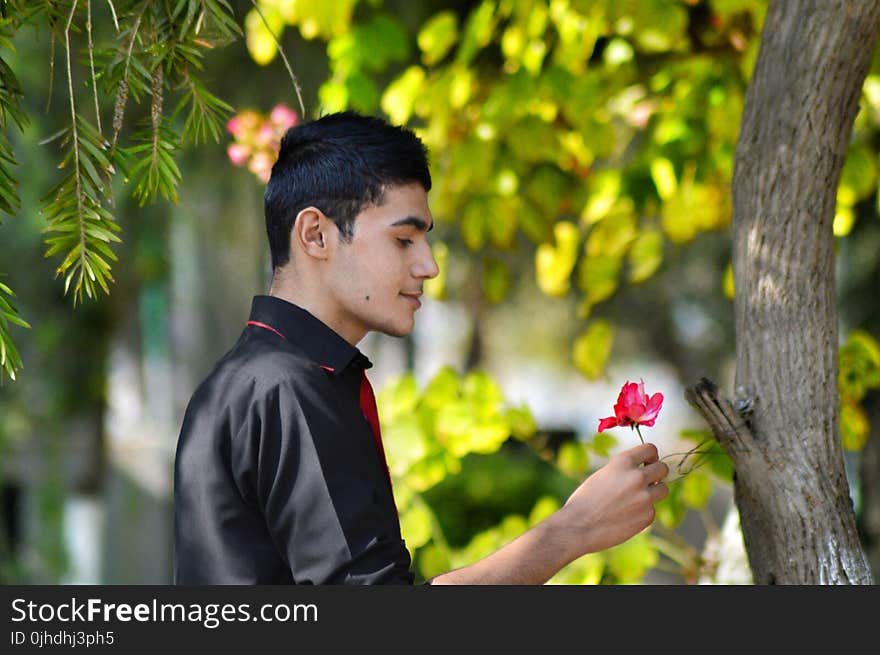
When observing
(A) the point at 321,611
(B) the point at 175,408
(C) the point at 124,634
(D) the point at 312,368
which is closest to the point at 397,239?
(D) the point at 312,368

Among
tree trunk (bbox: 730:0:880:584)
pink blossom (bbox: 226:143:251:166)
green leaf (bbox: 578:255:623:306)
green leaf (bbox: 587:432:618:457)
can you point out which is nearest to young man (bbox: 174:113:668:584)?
tree trunk (bbox: 730:0:880:584)

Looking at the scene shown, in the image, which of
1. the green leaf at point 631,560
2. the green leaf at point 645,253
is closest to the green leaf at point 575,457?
the green leaf at point 631,560

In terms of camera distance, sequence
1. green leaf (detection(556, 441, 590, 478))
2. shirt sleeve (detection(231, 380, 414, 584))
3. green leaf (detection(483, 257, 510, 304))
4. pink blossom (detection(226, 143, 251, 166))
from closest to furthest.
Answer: shirt sleeve (detection(231, 380, 414, 584)) < pink blossom (detection(226, 143, 251, 166)) < green leaf (detection(556, 441, 590, 478)) < green leaf (detection(483, 257, 510, 304))

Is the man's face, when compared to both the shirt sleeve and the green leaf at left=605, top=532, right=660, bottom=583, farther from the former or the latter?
the green leaf at left=605, top=532, right=660, bottom=583

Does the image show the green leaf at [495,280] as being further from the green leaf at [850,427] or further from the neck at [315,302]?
the neck at [315,302]

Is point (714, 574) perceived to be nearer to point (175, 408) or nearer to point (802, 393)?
point (802, 393)

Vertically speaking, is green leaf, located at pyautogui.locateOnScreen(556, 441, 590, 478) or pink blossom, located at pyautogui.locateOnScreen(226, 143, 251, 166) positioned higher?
pink blossom, located at pyautogui.locateOnScreen(226, 143, 251, 166)

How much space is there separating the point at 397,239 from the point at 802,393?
0.78 m

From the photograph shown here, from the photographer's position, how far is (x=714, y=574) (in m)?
3.51

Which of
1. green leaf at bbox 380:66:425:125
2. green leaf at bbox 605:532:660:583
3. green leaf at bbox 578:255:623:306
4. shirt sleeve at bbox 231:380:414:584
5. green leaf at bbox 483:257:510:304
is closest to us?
shirt sleeve at bbox 231:380:414:584

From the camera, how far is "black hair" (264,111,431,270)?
1806mm

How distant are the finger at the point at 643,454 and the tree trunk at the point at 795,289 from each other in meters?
0.30

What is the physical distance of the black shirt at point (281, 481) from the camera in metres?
1.57

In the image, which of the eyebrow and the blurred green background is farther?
the blurred green background
